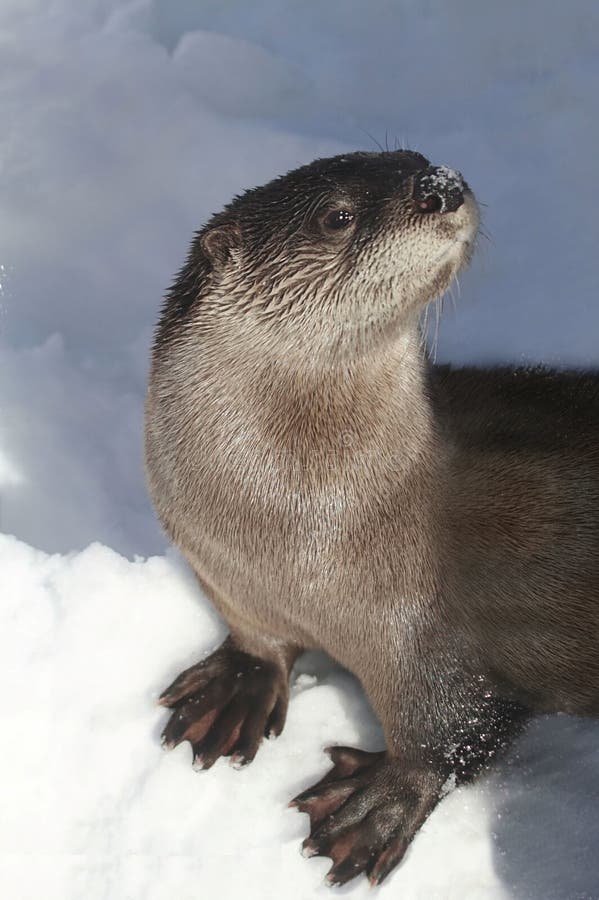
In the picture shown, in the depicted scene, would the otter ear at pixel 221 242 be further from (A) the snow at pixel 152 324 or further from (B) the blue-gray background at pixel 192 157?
(B) the blue-gray background at pixel 192 157

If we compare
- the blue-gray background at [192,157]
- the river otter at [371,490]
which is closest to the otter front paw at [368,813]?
the river otter at [371,490]

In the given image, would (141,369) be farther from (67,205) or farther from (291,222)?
(291,222)

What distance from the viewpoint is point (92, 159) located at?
3703mm

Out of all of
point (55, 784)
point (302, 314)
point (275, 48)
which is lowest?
point (55, 784)

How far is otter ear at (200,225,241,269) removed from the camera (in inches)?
73.5

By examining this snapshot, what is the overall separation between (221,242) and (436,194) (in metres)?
0.39

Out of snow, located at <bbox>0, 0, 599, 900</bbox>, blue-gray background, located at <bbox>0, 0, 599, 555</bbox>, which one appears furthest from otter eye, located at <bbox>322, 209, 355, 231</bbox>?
blue-gray background, located at <bbox>0, 0, 599, 555</bbox>

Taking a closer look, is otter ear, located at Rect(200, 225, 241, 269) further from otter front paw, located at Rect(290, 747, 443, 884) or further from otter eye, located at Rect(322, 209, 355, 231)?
otter front paw, located at Rect(290, 747, 443, 884)

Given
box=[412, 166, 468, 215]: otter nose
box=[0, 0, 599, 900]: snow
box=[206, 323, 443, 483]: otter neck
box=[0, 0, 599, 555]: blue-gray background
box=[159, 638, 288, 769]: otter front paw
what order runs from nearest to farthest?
box=[412, 166, 468, 215]: otter nose
box=[206, 323, 443, 483]: otter neck
box=[0, 0, 599, 900]: snow
box=[159, 638, 288, 769]: otter front paw
box=[0, 0, 599, 555]: blue-gray background

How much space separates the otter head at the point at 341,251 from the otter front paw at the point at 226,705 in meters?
0.83

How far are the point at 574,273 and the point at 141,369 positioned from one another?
4.17 ft

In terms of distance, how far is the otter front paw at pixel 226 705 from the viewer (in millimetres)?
2189

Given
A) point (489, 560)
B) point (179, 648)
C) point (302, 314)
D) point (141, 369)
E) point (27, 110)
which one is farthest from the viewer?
point (27, 110)

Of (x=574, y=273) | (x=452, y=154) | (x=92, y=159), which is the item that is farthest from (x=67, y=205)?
(x=574, y=273)
